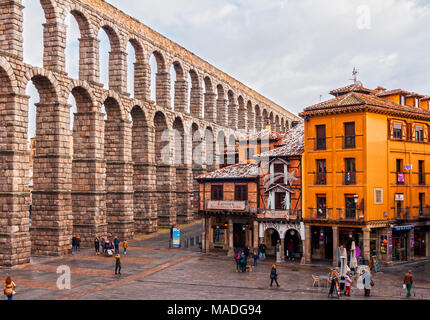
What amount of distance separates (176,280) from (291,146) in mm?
16024

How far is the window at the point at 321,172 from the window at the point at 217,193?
8.97 meters

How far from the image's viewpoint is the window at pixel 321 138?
37.8m

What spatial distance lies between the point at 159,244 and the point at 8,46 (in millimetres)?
22590

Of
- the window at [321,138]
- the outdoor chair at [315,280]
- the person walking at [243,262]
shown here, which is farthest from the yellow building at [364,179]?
the person walking at [243,262]

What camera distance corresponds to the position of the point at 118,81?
1916 inches

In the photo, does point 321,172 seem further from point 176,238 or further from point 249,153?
point 249,153

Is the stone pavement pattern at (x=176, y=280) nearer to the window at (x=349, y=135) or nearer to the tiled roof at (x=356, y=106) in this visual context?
the window at (x=349, y=135)

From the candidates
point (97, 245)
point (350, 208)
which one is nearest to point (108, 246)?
point (97, 245)

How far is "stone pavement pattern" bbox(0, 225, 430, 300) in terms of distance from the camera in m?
26.3

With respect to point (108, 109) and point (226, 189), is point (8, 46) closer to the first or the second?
point (108, 109)

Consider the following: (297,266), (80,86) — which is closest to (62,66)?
(80,86)

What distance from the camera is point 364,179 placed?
35500mm

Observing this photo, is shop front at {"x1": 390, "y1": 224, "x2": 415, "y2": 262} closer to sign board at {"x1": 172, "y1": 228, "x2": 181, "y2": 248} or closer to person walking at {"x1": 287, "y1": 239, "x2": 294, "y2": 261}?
person walking at {"x1": 287, "y1": 239, "x2": 294, "y2": 261}
